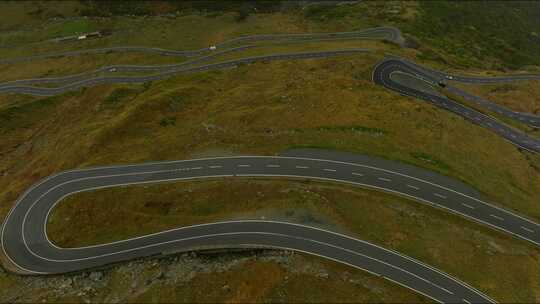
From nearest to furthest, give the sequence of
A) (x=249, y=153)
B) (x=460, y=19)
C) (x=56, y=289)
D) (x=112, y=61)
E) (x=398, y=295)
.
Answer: (x=398, y=295) < (x=56, y=289) < (x=249, y=153) < (x=112, y=61) < (x=460, y=19)

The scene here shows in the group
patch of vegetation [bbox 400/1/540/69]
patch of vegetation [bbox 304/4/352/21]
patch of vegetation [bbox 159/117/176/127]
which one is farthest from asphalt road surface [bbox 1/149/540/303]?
patch of vegetation [bbox 304/4/352/21]

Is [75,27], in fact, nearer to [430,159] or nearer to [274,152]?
[274,152]

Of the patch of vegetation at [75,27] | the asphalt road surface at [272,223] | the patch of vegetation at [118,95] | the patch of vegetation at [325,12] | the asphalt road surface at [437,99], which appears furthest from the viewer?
the patch of vegetation at [75,27]

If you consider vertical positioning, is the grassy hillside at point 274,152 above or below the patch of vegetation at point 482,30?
below

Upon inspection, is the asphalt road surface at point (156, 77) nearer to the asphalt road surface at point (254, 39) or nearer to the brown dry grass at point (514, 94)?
the asphalt road surface at point (254, 39)

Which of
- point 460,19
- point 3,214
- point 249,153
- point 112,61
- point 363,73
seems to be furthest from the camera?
point 460,19

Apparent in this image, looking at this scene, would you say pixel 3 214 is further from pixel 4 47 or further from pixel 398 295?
pixel 4 47

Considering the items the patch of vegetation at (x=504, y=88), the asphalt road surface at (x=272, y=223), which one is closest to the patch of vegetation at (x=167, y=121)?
the asphalt road surface at (x=272, y=223)

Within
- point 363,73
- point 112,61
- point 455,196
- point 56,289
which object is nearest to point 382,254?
point 455,196
